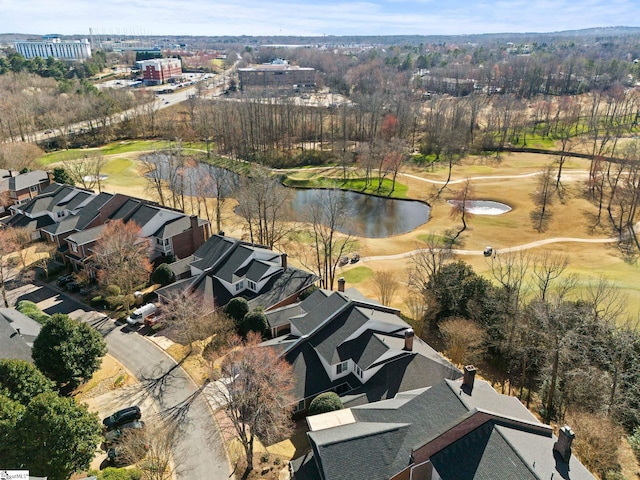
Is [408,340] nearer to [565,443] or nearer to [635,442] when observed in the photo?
[565,443]

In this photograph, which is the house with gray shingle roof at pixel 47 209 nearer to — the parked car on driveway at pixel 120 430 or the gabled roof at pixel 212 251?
the gabled roof at pixel 212 251

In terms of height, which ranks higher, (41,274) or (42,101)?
(42,101)

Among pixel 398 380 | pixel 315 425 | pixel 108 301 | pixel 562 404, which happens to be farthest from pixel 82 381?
pixel 562 404

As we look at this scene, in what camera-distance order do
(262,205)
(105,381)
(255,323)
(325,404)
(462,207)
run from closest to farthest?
(325,404) → (105,381) → (255,323) → (262,205) → (462,207)

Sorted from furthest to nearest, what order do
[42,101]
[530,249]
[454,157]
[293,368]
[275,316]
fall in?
[42,101] < [454,157] < [530,249] < [275,316] < [293,368]

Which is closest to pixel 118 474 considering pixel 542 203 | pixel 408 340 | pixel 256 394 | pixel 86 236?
pixel 256 394

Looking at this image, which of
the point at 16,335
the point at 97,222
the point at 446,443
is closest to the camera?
the point at 446,443

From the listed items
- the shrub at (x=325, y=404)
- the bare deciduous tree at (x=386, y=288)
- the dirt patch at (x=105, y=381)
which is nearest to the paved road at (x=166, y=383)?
the dirt patch at (x=105, y=381)

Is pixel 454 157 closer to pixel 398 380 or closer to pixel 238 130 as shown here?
pixel 238 130
